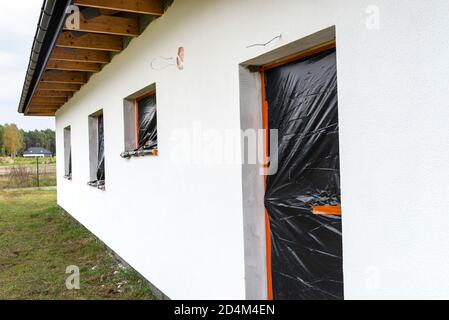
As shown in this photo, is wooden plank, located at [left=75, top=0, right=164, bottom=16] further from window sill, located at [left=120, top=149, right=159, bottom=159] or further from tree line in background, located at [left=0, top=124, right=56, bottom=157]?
tree line in background, located at [left=0, top=124, right=56, bottom=157]

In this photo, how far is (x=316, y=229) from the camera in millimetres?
2160

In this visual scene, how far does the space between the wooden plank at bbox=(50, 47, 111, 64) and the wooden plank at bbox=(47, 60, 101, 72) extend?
1.51 feet

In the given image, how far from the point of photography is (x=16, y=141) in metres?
48.8

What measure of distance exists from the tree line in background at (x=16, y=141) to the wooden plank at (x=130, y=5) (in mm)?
51137

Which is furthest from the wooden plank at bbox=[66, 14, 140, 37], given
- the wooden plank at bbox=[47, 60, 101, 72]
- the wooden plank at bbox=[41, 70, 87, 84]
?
the wooden plank at bbox=[41, 70, 87, 84]

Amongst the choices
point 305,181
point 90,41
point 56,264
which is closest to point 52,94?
point 90,41

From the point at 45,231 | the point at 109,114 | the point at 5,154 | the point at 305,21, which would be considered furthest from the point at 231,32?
the point at 5,154

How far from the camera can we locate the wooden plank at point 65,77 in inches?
254

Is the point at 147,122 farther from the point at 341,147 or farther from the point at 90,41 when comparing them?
the point at 341,147

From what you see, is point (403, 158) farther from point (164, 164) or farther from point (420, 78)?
point (164, 164)

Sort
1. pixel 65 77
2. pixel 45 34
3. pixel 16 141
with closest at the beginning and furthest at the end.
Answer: pixel 45 34, pixel 65 77, pixel 16 141

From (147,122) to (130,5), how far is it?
147 cm

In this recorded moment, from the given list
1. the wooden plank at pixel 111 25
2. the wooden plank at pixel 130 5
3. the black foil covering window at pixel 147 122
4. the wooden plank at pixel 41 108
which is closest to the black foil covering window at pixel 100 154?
the black foil covering window at pixel 147 122

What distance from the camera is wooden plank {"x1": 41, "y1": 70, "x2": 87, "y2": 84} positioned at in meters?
6.44
